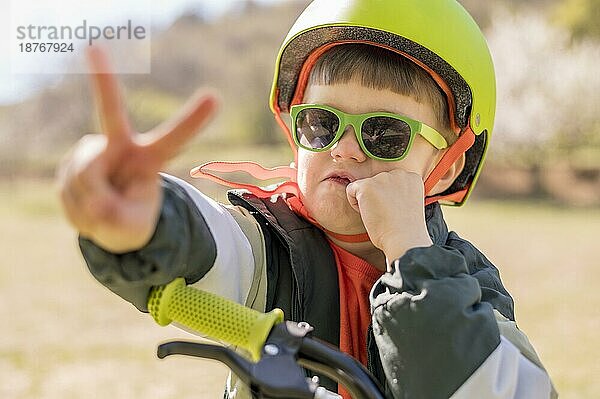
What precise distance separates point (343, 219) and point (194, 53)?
45.9 feet

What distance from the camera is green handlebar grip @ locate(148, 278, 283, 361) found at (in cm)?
136

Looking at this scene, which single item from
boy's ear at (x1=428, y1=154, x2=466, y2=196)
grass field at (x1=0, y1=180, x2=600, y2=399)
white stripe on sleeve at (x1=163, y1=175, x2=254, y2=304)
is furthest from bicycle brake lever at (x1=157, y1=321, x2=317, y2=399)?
grass field at (x1=0, y1=180, x2=600, y2=399)

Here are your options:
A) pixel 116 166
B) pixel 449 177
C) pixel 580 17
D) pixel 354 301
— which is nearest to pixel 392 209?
pixel 354 301

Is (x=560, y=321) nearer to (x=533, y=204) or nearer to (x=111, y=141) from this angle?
(x=111, y=141)

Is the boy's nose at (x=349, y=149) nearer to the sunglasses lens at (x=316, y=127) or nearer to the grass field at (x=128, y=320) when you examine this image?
the sunglasses lens at (x=316, y=127)

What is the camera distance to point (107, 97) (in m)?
1.07

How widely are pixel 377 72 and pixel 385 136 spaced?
0.43ft

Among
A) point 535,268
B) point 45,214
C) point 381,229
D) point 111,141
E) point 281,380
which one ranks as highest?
point 111,141

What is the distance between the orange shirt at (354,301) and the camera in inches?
72.7

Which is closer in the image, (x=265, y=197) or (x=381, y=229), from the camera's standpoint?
(x=381, y=229)

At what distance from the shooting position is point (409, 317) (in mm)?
1474

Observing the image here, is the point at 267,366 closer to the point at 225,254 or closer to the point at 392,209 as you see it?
the point at 225,254

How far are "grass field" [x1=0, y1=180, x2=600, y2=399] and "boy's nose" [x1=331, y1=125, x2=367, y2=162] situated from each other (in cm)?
294

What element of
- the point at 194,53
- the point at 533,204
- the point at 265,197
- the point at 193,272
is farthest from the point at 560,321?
the point at 194,53
